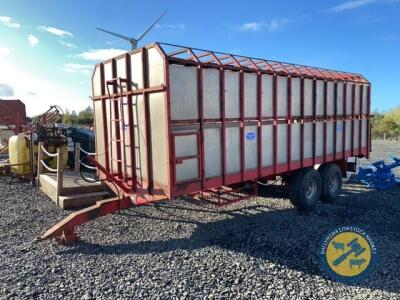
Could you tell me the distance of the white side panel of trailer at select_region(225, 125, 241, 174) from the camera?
6008 millimetres

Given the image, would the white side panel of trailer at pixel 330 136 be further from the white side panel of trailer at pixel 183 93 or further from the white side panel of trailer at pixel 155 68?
the white side panel of trailer at pixel 155 68

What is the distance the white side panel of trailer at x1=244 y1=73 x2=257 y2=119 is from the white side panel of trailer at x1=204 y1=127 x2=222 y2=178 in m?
0.84

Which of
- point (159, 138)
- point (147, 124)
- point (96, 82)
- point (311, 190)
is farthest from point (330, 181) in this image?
point (96, 82)

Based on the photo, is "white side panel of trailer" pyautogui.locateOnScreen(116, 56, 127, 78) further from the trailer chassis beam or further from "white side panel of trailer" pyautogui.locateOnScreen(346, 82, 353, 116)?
"white side panel of trailer" pyautogui.locateOnScreen(346, 82, 353, 116)

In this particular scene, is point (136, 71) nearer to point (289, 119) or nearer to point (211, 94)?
point (211, 94)

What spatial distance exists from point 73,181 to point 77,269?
161 inches

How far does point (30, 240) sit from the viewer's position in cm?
587

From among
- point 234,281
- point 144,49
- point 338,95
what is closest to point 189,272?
point 234,281

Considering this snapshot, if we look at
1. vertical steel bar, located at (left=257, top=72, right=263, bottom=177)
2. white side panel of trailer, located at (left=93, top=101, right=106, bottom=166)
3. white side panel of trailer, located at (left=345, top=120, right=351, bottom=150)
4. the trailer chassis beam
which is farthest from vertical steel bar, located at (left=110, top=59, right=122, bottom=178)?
white side panel of trailer, located at (left=345, top=120, right=351, bottom=150)

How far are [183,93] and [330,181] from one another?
526 centimetres

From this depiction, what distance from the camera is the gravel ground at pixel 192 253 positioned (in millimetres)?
4211

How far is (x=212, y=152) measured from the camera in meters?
5.77

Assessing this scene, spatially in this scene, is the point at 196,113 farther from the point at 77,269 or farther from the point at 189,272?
the point at 77,269

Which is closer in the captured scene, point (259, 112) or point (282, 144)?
point (259, 112)
